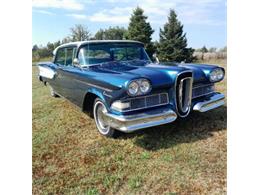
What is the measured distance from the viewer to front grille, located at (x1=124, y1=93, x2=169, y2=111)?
1800mm

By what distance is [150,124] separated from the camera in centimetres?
179

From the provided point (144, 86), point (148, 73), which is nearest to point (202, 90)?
point (148, 73)

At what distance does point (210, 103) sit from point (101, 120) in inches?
33.6

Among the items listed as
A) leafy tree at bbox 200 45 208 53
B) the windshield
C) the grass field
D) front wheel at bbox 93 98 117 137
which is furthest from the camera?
the windshield

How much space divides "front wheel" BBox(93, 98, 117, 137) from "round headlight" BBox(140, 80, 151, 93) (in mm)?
391

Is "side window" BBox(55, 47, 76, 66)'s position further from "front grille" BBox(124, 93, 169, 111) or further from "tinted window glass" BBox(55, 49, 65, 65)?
"front grille" BBox(124, 93, 169, 111)

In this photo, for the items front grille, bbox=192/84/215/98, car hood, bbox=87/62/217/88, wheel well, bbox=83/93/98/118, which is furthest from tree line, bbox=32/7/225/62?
wheel well, bbox=83/93/98/118

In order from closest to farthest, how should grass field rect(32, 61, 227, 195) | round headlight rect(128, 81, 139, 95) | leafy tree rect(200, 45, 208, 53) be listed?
grass field rect(32, 61, 227, 195)
round headlight rect(128, 81, 139, 95)
leafy tree rect(200, 45, 208, 53)

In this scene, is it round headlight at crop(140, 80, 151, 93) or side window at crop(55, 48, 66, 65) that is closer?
round headlight at crop(140, 80, 151, 93)

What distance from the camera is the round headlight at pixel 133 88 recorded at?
5.59ft

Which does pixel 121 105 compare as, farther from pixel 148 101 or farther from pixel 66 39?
pixel 66 39
